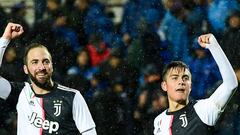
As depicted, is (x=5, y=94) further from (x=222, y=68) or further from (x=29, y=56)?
(x=222, y=68)

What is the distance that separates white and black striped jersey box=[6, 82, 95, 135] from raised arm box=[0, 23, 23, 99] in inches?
7.5

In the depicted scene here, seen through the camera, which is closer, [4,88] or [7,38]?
[7,38]

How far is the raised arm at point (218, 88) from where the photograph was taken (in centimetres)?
536

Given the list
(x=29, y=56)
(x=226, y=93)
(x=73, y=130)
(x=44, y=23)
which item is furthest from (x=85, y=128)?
(x=44, y=23)

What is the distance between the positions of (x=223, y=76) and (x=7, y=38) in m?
1.81

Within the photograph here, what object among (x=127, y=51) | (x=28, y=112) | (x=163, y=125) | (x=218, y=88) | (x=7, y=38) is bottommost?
(x=163, y=125)

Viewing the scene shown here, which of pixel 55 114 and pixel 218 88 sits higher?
pixel 218 88

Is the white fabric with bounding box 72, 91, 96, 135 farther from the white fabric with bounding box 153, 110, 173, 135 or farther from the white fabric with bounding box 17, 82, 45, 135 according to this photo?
the white fabric with bounding box 153, 110, 173, 135

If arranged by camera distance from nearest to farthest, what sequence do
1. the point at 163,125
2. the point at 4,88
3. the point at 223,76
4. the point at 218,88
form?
the point at 223,76 < the point at 218,88 < the point at 163,125 < the point at 4,88

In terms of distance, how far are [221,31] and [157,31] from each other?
2.44ft

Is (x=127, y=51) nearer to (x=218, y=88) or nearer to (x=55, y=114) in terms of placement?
(x=55, y=114)

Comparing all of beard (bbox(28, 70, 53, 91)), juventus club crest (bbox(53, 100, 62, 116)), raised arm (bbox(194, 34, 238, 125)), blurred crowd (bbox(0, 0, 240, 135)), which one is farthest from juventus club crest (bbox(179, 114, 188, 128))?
blurred crowd (bbox(0, 0, 240, 135))

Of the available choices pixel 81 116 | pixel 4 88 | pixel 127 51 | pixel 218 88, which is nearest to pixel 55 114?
pixel 81 116

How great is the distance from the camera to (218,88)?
5500 millimetres
